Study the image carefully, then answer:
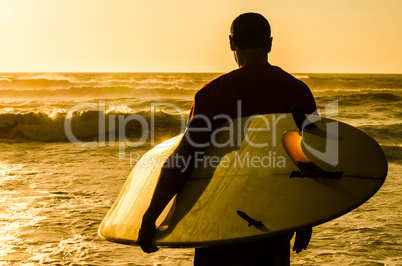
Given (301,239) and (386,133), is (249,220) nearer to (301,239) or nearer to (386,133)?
(301,239)

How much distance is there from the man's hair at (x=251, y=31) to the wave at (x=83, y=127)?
11.3 m

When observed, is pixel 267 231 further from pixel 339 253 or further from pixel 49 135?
pixel 49 135

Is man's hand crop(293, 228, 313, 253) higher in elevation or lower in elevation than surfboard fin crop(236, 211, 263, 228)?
lower

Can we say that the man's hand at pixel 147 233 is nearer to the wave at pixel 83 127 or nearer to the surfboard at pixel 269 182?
the surfboard at pixel 269 182

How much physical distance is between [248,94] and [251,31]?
254mm

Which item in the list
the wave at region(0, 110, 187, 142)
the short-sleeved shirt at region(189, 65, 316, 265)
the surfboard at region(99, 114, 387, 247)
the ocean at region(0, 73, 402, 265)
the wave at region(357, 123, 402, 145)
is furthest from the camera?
the wave at region(0, 110, 187, 142)

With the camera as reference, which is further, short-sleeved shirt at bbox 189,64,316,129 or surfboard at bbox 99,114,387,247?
short-sleeved shirt at bbox 189,64,316,129

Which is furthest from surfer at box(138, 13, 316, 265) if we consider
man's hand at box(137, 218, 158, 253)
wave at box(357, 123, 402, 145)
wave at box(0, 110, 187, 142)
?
wave at box(0, 110, 187, 142)

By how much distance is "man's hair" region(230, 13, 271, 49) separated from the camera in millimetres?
1866

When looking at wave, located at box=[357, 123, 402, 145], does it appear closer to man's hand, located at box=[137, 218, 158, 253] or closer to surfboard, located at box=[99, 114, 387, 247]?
surfboard, located at box=[99, 114, 387, 247]

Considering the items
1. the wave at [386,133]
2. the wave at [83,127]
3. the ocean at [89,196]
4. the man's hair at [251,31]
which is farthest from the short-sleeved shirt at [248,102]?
the wave at [83,127]

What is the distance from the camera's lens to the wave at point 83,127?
535 inches

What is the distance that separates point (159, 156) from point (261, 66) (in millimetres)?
686

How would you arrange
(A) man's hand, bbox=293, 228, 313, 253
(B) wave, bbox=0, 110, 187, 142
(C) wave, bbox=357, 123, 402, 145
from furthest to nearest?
(B) wave, bbox=0, 110, 187, 142
(C) wave, bbox=357, 123, 402, 145
(A) man's hand, bbox=293, 228, 313, 253
